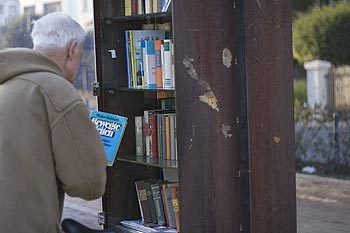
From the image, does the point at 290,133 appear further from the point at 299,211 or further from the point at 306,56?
the point at 306,56

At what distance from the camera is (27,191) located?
3.04 metres

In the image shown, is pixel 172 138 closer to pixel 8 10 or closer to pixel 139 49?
pixel 139 49

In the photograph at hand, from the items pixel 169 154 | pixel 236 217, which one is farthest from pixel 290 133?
pixel 169 154

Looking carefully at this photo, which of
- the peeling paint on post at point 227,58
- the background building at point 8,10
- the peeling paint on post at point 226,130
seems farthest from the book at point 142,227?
the background building at point 8,10

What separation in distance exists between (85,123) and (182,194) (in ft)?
3.16

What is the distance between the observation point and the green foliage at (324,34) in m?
12.5

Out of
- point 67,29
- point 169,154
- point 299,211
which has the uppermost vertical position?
point 67,29

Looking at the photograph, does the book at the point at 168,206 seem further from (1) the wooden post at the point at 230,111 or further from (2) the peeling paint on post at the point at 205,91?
(2) the peeling paint on post at the point at 205,91

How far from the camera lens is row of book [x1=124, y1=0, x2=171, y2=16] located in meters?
4.45

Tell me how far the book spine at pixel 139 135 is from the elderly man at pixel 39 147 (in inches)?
65.4

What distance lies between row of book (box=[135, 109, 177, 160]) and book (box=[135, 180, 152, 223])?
22cm

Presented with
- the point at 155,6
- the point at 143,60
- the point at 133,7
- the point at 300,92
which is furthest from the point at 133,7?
the point at 300,92

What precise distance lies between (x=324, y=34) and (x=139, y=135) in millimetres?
8895

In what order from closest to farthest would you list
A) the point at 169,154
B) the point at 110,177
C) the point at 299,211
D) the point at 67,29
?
the point at 67,29
the point at 169,154
the point at 110,177
the point at 299,211
